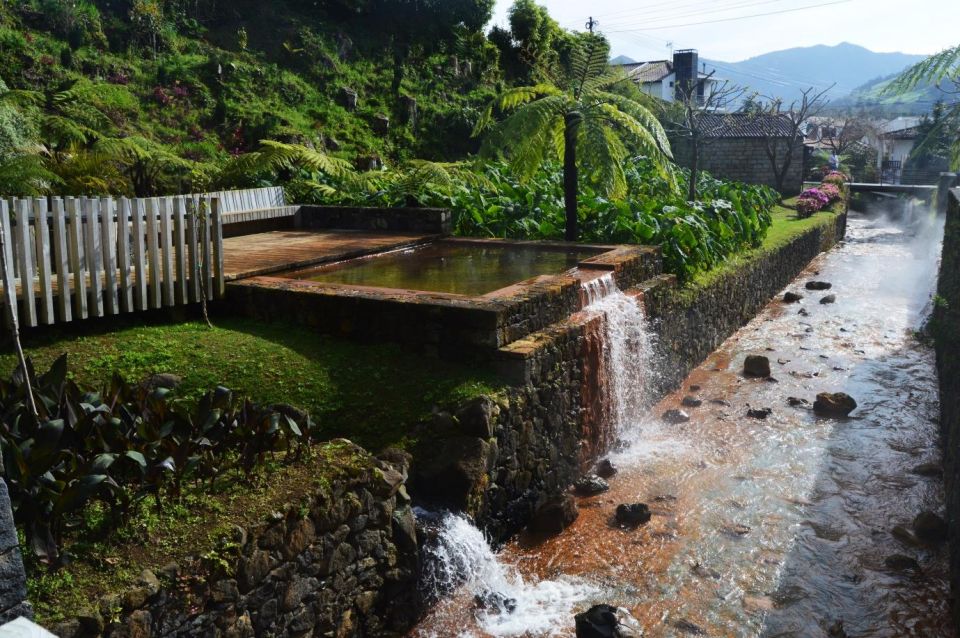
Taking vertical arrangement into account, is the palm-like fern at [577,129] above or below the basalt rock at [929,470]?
above

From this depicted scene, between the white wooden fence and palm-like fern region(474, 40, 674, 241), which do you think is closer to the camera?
the white wooden fence

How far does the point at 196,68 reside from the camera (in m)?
23.9

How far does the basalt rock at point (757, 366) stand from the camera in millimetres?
11656

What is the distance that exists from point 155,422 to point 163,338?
91.6 inches

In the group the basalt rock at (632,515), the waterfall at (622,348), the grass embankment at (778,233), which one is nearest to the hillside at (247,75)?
the waterfall at (622,348)

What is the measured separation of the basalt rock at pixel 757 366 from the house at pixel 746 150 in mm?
20600

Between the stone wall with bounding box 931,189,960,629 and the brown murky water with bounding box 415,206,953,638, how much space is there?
0.94 feet

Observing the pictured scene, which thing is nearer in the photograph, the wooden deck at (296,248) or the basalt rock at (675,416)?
the wooden deck at (296,248)

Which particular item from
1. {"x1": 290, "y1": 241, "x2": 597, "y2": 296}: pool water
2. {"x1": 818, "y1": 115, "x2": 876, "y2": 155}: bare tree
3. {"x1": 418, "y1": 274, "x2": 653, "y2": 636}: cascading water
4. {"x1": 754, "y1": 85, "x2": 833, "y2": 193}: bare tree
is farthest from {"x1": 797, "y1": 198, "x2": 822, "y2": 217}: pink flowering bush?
{"x1": 418, "y1": 274, "x2": 653, "y2": 636}: cascading water

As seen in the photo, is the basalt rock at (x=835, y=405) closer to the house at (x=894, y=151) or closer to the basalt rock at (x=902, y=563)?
the basalt rock at (x=902, y=563)

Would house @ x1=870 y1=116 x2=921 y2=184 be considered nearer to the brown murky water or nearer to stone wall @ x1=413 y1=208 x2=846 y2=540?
the brown murky water

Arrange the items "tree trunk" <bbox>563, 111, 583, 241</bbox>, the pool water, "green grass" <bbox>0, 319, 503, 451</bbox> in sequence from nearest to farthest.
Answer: "green grass" <bbox>0, 319, 503, 451</bbox> → the pool water → "tree trunk" <bbox>563, 111, 583, 241</bbox>

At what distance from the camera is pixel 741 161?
31969mm

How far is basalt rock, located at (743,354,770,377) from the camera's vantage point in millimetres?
11656
